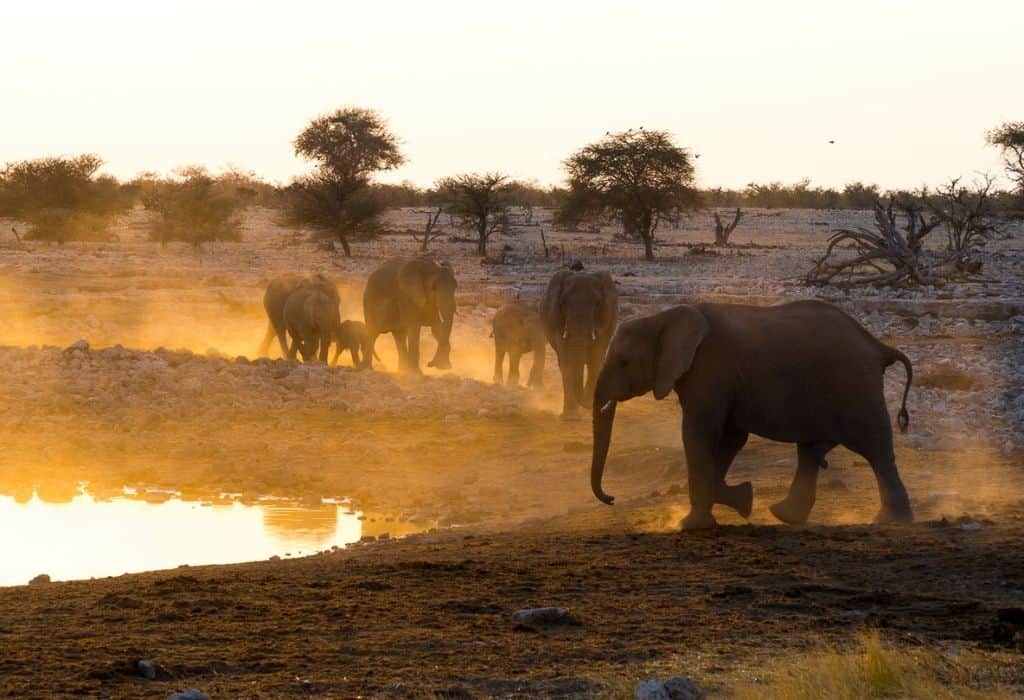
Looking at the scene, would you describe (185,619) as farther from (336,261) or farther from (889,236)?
(336,261)

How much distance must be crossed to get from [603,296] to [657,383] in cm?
685

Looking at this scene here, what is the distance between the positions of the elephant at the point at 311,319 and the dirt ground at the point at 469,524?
86.4 inches

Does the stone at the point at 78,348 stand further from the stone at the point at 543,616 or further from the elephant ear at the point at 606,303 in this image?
the stone at the point at 543,616

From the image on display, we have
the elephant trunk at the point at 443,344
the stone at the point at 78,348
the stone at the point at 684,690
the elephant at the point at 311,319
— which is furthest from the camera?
the elephant trunk at the point at 443,344

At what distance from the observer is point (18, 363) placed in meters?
17.8

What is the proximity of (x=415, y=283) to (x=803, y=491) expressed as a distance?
478 inches

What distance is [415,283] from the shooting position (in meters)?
21.6

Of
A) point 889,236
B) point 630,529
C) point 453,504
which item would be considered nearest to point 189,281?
point 889,236

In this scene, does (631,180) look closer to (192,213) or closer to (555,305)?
(192,213)

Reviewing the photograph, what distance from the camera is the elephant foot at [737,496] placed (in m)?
9.83

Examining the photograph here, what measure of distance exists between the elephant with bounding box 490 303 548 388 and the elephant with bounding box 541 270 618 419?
2.27m

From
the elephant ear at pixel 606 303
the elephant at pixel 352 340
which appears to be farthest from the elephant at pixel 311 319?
the elephant ear at pixel 606 303

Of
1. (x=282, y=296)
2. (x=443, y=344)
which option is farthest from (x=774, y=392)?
(x=282, y=296)

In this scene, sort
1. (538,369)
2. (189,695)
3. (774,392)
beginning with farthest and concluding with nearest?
(538,369) < (774,392) < (189,695)
